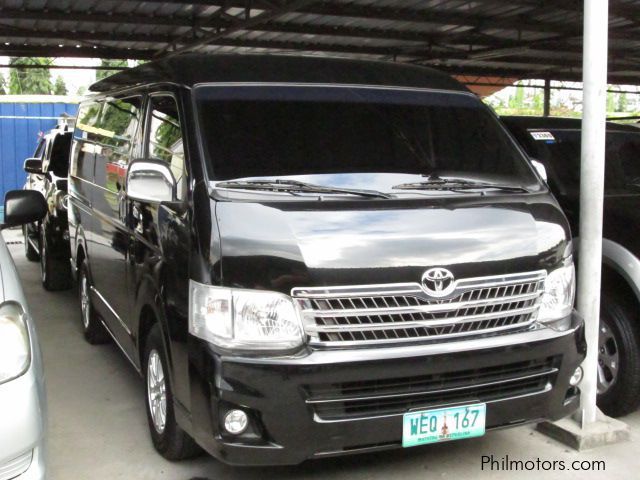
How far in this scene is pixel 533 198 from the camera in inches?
148

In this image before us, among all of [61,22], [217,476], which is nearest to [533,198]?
[217,476]

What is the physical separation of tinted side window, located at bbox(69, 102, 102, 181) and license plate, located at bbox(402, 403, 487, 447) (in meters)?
3.48

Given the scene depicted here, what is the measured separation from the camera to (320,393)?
10.0 ft

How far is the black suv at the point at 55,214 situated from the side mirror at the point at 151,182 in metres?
4.21

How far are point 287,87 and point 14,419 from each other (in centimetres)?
223

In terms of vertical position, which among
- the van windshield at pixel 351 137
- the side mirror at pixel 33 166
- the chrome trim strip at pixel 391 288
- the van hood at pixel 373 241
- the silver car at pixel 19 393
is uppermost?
the van windshield at pixel 351 137

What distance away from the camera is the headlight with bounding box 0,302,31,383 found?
268cm

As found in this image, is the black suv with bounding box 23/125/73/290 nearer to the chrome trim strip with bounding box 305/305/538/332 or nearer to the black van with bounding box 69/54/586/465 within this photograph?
the black van with bounding box 69/54/586/465

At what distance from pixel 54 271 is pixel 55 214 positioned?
2.78 feet

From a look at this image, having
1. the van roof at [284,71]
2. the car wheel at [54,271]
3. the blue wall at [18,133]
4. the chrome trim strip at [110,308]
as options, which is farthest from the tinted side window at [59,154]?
the blue wall at [18,133]

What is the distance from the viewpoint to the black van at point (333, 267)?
3.06 meters

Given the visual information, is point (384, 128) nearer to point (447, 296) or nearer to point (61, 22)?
point (447, 296)

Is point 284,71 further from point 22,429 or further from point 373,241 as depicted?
point 22,429

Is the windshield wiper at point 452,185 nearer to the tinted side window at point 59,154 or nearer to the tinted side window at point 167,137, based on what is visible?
the tinted side window at point 167,137
